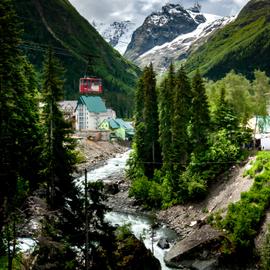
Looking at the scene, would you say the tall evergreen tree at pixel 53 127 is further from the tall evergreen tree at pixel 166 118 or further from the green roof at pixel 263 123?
the green roof at pixel 263 123

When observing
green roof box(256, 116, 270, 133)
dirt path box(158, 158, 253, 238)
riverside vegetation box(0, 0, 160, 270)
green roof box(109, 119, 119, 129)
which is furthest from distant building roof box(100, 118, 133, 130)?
riverside vegetation box(0, 0, 160, 270)

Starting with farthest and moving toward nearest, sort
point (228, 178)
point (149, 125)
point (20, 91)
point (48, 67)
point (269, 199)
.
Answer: point (149, 125), point (228, 178), point (269, 199), point (48, 67), point (20, 91)

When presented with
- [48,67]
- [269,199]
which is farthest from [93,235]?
[269,199]

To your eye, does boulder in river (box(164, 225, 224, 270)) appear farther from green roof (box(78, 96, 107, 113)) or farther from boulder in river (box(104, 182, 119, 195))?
green roof (box(78, 96, 107, 113))

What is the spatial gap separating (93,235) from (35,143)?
13550mm

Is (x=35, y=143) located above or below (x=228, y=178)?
above

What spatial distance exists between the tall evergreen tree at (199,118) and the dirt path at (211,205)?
5683mm

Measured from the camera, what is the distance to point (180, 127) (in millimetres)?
53281

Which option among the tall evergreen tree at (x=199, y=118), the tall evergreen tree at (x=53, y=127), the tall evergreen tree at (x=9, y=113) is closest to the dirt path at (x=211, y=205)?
the tall evergreen tree at (x=199, y=118)

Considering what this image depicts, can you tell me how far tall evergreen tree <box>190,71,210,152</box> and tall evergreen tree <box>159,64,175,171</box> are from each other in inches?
129

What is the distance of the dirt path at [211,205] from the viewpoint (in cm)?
4381

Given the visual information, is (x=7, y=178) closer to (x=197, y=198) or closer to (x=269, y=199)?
(x=269, y=199)

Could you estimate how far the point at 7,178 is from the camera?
26016mm

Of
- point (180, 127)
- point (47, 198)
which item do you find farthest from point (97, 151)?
point (47, 198)
